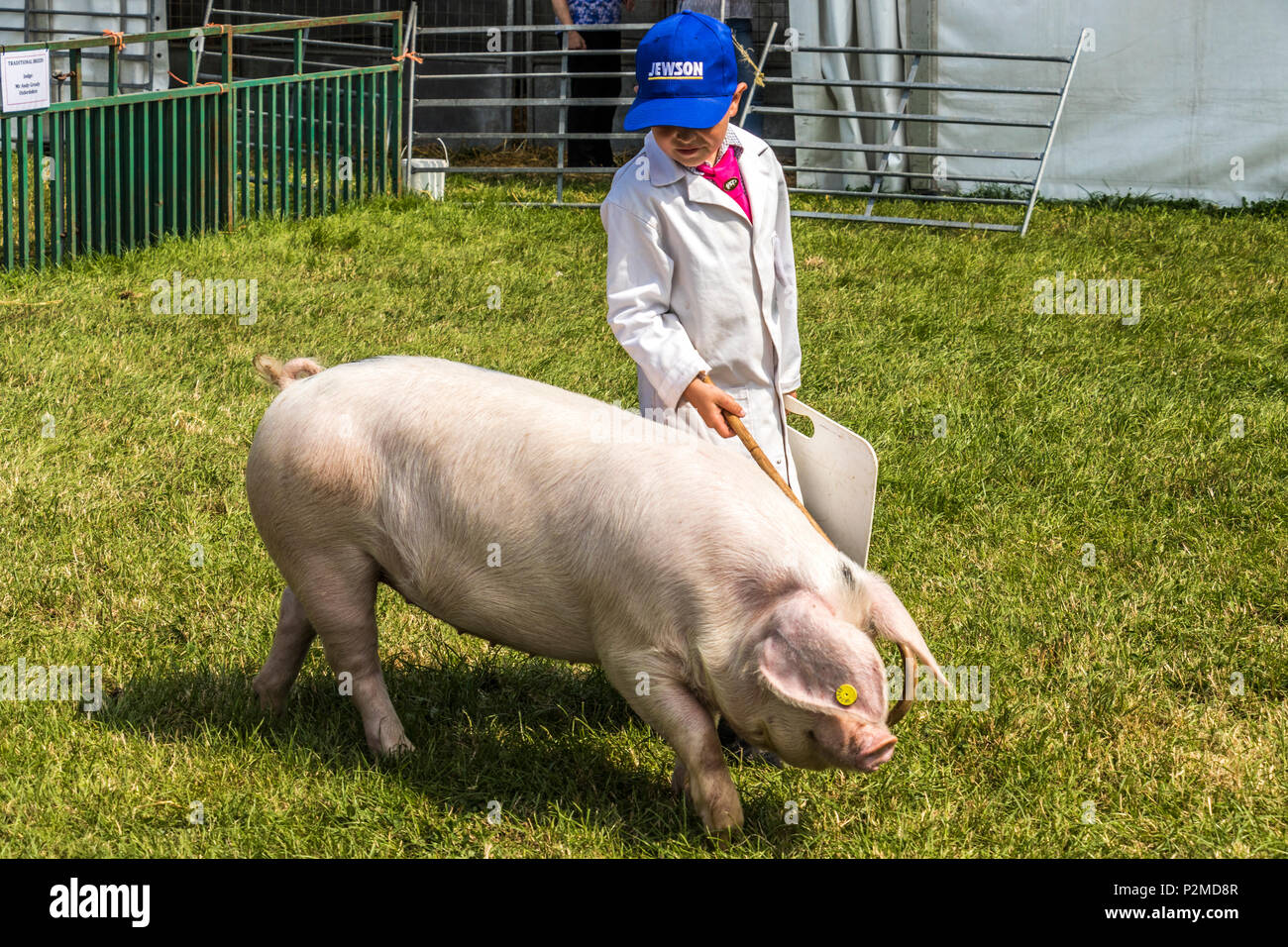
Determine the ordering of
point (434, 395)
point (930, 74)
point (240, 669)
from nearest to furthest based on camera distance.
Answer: point (434, 395), point (240, 669), point (930, 74)

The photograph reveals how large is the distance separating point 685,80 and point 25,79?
553 cm

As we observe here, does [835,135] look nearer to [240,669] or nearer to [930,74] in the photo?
[930,74]

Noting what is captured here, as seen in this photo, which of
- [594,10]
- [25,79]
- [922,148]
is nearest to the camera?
[25,79]

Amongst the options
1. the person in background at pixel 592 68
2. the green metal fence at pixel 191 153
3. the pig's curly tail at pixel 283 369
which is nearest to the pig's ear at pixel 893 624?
the pig's curly tail at pixel 283 369

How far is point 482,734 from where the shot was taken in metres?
3.42

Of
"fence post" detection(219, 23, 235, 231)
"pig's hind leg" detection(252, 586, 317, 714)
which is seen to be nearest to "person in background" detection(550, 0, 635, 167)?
"fence post" detection(219, 23, 235, 231)

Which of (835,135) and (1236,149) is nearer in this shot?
(1236,149)

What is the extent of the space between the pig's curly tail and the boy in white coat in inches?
29.2

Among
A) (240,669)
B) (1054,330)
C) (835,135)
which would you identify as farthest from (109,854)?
(835,135)

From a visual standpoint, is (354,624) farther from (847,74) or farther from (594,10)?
(594,10)

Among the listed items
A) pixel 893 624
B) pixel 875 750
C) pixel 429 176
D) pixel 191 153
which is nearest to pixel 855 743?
pixel 875 750

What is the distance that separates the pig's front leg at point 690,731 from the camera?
2.79 m

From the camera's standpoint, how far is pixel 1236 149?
10438 mm
